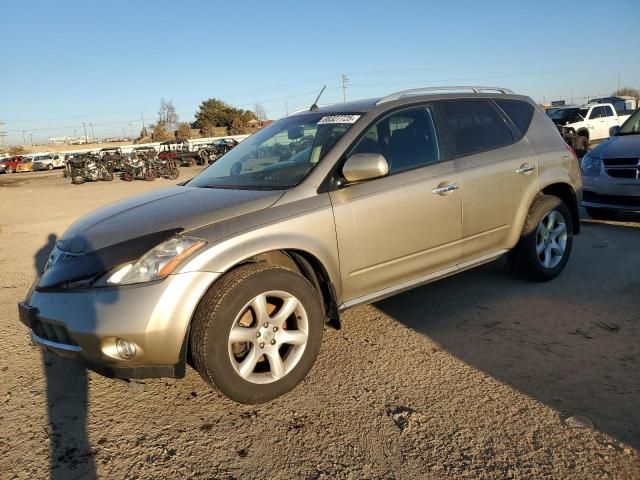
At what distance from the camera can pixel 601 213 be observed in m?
7.26

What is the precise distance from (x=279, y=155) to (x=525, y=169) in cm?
210

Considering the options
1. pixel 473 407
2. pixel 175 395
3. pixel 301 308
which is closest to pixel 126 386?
pixel 175 395

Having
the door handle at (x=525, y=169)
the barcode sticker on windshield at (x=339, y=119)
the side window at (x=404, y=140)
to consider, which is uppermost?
the barcode sticker on windshield at (x=339, y=119)

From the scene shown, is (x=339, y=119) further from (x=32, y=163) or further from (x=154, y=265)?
(x=32, y=163)

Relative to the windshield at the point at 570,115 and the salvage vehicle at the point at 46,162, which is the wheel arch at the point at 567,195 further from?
the salvage vehicle at the point at 46,162

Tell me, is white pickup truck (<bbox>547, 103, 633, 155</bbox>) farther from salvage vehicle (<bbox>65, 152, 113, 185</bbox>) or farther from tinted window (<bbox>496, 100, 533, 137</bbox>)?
salvage vehicle (<bbox>65, 152, 113, 185</bbox>)

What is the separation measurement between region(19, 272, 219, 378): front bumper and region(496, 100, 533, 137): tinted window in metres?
3.17

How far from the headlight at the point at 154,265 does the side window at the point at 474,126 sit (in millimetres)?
2329

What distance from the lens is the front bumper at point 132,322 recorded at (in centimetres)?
256

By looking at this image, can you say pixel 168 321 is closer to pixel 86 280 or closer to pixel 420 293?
pixel 86 280

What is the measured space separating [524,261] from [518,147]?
0.99 meters

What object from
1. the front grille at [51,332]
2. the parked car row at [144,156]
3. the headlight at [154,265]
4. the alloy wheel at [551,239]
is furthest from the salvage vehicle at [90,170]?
the headlight at [154,265]

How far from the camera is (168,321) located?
→ 8.52ft

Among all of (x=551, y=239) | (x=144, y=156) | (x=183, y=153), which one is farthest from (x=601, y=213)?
(x=183, y=153)
